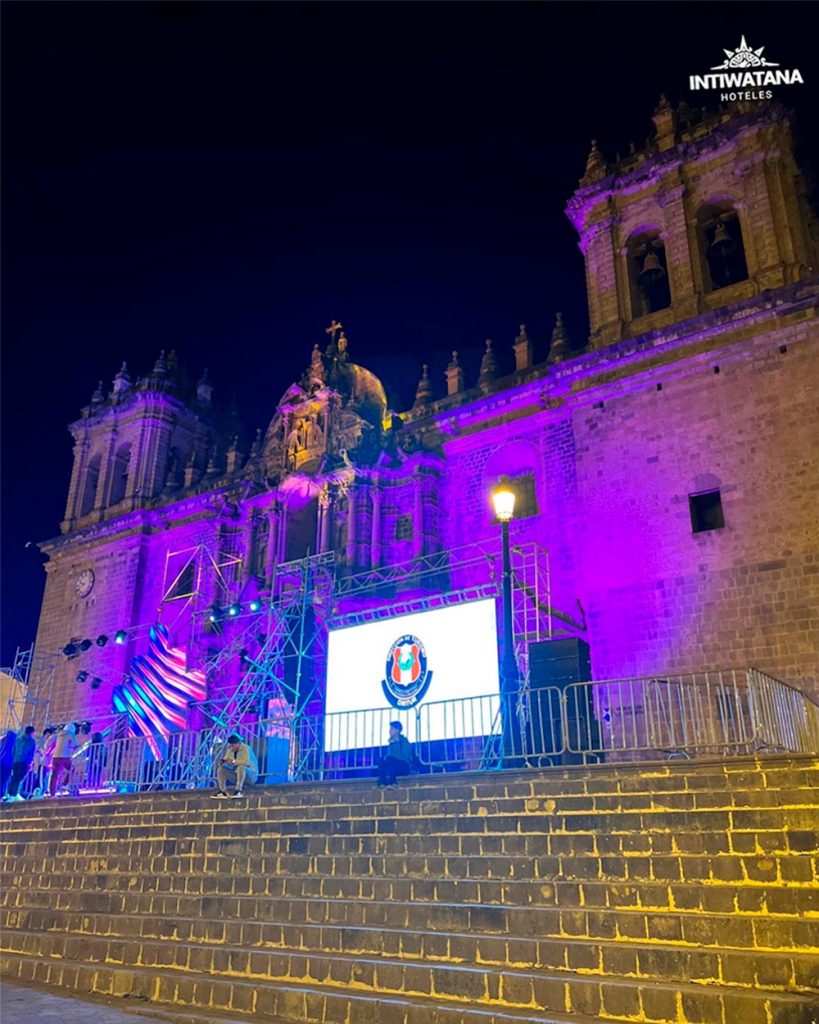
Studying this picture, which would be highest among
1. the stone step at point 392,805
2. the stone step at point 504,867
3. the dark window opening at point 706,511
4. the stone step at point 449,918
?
the dark window opening at point 706,511

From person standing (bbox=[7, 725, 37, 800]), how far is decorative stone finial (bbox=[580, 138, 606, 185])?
18.0 m

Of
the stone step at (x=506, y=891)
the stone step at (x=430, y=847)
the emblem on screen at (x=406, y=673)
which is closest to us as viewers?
the stone step at (x=506, y=891)

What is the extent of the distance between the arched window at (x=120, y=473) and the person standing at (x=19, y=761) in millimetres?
13996

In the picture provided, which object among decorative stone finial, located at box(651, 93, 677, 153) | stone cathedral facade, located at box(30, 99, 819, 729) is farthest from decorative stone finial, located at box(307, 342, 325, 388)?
decorative stone finial, located at box(651, 93, 677, 153)

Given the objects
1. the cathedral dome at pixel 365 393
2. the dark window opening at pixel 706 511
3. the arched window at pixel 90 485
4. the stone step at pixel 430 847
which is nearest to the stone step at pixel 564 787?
the stone step at pixel 430 847

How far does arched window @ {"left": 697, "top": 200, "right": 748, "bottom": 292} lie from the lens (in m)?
18.4

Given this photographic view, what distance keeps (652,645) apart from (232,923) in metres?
9.62

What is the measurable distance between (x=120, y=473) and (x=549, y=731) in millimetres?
21465

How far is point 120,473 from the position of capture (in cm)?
2980

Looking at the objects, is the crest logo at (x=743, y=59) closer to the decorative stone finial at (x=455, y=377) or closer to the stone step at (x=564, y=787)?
the decorative stone finial at (x=455, y=377)

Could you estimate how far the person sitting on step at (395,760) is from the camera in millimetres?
10312

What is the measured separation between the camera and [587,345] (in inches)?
766

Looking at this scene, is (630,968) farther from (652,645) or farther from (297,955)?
(652,645)

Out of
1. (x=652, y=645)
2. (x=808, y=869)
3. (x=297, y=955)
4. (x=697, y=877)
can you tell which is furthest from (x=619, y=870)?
(x=652, y=645)
